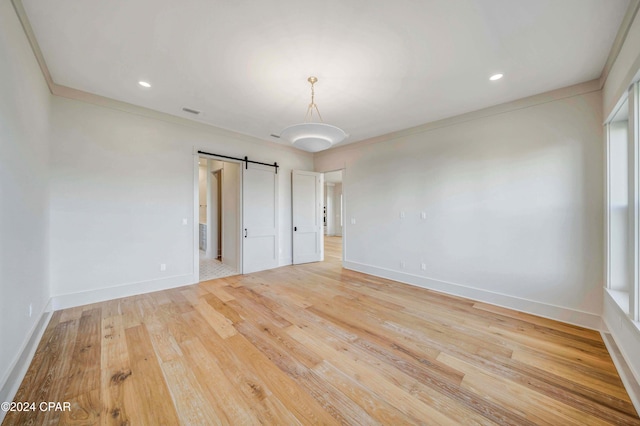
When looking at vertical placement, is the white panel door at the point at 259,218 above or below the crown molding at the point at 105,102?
below

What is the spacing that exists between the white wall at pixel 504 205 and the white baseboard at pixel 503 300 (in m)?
0.01

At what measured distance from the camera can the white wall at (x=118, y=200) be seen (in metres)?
3.01

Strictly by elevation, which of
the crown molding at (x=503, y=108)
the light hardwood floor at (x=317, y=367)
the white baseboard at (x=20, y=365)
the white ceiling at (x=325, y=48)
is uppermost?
the white ceiling at (x=325, y=48)

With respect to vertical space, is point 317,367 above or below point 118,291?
below

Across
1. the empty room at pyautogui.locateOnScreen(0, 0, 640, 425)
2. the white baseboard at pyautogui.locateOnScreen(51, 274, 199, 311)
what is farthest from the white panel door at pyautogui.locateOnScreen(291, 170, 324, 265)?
the white baseboard at pyautogui.locateOnScreen(51, 274, 199, 311)

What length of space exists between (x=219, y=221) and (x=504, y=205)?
6.29 m

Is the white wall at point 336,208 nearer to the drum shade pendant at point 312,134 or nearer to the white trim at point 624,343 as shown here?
the drum shade pendant at point 312,134

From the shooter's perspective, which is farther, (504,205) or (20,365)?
(504,205)

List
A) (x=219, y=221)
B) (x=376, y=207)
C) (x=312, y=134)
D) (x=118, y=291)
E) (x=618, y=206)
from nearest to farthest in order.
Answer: (x=618, y=206) → (x=312, y=134) → (x=118, y=291) → (x=376, y=207) → (x=219, y=221)

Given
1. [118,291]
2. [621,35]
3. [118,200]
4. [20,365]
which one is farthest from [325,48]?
[118,291]

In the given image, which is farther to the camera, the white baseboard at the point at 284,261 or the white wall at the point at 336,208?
the white wall at the point at 336,208

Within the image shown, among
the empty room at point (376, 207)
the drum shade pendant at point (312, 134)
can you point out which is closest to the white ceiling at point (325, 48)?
the empty room at point (376, 207)

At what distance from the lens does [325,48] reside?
7.09 ft

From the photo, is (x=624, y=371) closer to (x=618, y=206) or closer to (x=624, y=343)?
(x=624, y=343)
